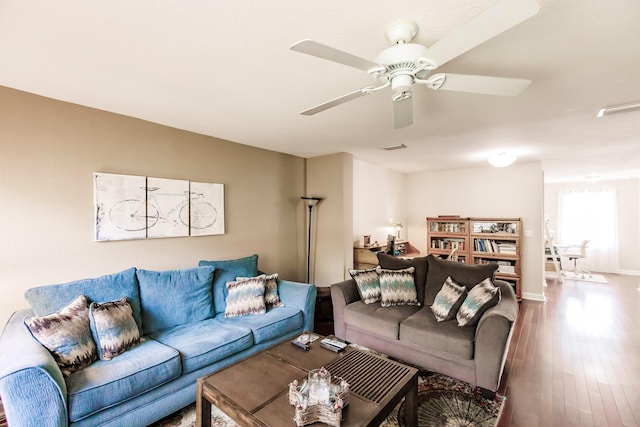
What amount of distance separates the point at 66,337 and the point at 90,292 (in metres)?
0.50

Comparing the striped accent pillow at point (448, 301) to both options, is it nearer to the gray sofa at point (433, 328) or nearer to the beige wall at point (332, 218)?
the gray sofa at point (433, 328)

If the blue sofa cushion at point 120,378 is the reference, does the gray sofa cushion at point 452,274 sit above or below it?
above

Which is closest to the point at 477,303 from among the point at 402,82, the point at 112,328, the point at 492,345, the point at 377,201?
the point at 492,345

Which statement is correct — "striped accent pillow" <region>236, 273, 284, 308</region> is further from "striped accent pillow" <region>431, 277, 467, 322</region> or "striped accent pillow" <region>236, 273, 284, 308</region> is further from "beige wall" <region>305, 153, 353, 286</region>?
"striped accent pillow" <region>431, 277, 467, 322</region>

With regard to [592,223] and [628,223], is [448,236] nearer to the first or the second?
[592,223]

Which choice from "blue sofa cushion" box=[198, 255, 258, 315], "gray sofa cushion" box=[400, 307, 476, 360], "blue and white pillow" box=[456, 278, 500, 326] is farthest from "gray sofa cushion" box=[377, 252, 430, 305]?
"blue sofa cushion" box=[198, 255, 258, 315]

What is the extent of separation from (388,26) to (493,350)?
2.40 metres

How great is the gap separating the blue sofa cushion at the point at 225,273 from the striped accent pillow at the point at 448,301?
2.08 m

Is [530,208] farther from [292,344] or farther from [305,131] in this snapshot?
[292,344]

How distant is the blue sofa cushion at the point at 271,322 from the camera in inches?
104

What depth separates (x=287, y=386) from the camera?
67.0 inches

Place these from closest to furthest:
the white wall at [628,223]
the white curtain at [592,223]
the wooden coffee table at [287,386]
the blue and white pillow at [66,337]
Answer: the wooden coffee table at [287,386] → the blue and white pillow at [66,337] → the white wall at [628,223] → the white curtain at [592,223]

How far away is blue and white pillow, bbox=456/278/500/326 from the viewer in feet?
8.18

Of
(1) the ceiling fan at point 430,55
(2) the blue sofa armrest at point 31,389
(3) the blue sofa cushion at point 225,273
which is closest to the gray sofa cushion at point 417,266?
(3) the blue sofa cushion at point 225,273
